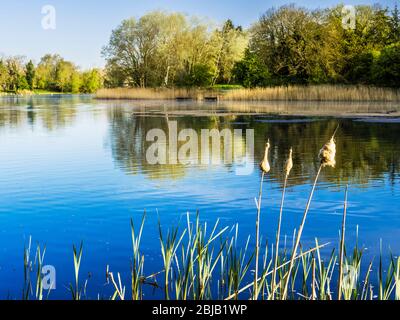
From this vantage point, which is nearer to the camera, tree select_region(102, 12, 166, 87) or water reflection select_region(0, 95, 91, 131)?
water reflection select_region(0, 95, 91, 131)

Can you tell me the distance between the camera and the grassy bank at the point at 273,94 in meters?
34.4

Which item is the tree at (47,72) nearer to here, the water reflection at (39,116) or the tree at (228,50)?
the tree at (228,50)

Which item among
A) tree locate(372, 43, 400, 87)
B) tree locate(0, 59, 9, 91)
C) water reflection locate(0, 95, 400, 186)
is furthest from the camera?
tree locate(0, 59, 9, 91)

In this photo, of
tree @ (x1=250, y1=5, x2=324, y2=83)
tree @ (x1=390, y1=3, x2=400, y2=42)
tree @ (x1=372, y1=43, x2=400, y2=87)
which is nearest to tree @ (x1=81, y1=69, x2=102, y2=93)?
tree @ (x1=250, y1=5, x2=324, y2=83)

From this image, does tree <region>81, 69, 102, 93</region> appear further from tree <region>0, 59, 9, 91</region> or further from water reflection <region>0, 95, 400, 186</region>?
water reflection <region>0, 95, 400, 186</region>

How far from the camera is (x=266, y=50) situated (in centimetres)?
4725

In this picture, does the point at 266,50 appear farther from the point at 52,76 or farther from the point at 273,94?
the point at 52,76

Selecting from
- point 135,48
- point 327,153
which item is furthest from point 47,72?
point 327,153

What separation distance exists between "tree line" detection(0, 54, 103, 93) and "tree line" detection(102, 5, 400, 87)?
163 ft

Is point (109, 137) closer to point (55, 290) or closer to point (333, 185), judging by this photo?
point (333, 185)

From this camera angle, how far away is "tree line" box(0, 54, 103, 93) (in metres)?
102

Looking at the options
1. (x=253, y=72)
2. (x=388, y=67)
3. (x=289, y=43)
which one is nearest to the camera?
(x=388, y=67)

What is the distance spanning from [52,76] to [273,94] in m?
78.6
